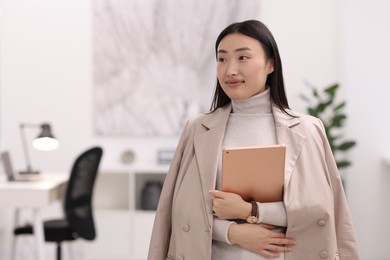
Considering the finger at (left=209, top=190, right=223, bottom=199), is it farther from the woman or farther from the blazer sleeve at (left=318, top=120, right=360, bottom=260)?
the blazer sleeve at (left=318, top=120, right=360, bottom=260)

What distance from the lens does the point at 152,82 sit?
206 inches

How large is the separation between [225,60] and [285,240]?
1.74 ft

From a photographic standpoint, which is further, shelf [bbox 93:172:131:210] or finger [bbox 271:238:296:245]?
shelf [bbox 93:172:131:210]

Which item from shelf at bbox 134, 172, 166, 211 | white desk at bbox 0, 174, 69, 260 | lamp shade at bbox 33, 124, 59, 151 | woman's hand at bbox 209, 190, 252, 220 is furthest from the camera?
shelf at bbox 134, 172, 166, 211

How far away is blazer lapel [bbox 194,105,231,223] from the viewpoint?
1.68m

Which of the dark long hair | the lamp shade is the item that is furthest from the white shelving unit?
the dark long hair

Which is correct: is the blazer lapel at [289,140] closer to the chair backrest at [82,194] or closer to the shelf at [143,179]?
the chair backrest at [82,194]

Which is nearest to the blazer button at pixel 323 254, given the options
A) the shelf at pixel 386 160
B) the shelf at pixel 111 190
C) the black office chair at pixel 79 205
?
the black office chair at pixel 79 205

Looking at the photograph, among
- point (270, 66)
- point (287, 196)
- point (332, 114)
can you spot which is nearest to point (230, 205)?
point (287, 196)

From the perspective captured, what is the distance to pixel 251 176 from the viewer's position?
167 cm

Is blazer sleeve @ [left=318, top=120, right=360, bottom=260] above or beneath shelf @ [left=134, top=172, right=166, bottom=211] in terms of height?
beneath

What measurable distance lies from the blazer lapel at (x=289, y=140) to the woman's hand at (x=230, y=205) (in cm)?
13

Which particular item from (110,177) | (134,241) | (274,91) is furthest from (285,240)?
(110,177)

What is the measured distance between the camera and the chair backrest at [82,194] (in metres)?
4.04
